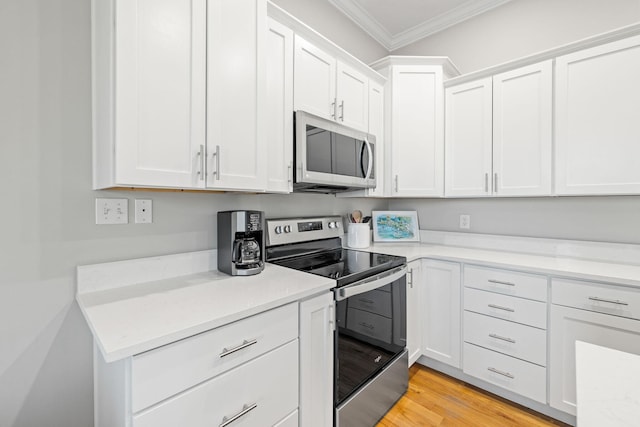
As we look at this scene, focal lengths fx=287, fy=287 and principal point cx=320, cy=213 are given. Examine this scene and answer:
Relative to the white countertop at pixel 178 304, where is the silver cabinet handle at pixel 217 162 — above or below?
above

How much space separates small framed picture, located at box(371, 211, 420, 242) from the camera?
2694 mm

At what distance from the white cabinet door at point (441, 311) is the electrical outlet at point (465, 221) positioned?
0.66m

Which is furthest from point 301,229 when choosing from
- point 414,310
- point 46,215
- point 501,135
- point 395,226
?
point 501,135

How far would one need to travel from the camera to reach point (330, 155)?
5.97 feet

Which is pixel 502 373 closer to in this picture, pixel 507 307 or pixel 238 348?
pixel 507 307

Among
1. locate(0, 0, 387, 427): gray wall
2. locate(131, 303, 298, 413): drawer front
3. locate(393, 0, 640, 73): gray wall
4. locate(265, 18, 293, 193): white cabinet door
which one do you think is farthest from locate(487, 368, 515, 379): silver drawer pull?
locate(393, 0, 640, 73): gray wall

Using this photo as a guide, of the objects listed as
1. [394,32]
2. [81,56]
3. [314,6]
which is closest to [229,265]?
[81,56]

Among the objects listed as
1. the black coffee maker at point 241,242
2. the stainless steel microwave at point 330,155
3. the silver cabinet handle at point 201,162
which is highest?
the stainless steel microwave at point 330,155

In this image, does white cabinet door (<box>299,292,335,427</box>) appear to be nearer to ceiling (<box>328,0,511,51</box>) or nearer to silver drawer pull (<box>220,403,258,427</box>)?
silver drawer pull (<box>220,403,258,427</box>)

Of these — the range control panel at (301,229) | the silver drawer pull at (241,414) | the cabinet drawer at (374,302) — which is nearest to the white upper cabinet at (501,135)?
the range control panel at (301,229)

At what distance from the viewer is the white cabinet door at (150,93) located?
3.24 ft

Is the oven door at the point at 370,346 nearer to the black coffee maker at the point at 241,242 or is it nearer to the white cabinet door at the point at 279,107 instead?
the black coffee maker at the point at 241,242

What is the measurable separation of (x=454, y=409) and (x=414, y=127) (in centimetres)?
204

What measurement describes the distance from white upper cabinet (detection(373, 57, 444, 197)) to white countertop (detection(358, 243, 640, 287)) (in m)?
0.50
